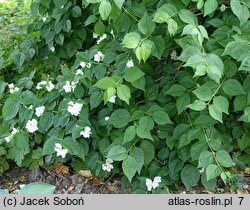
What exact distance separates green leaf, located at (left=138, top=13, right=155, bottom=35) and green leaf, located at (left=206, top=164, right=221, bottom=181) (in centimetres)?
77

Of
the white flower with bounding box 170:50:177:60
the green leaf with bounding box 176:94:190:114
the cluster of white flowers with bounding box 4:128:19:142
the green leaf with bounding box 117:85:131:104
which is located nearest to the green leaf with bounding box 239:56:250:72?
the green leaf with bounding box 176:94:190:114

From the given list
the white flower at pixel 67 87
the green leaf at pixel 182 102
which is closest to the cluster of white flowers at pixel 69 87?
the white flower at pixel 67 87

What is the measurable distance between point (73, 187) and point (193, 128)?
2.97 feet

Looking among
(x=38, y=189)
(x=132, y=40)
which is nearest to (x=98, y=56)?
(x=132, y=40)

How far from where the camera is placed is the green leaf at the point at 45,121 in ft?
9.29

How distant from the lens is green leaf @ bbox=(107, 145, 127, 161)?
252 cm

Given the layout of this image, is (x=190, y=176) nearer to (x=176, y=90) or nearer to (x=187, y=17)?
(x=176, y=90)

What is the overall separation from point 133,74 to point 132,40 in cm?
28

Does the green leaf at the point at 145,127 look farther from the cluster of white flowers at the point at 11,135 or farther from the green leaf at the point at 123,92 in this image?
the cluster of white flowers at the point at 11,135

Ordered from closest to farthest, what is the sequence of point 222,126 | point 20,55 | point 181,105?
point 181,105, point 222,126, point 20,55

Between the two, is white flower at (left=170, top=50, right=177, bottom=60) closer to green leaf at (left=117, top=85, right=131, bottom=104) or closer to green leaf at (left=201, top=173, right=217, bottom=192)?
green leaf at (left=117, top=85, right=131, bottom=104)

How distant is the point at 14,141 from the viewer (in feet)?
9.34

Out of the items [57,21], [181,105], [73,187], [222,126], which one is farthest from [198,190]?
[57,21]

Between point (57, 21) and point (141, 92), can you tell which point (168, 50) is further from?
point (57, 21)
